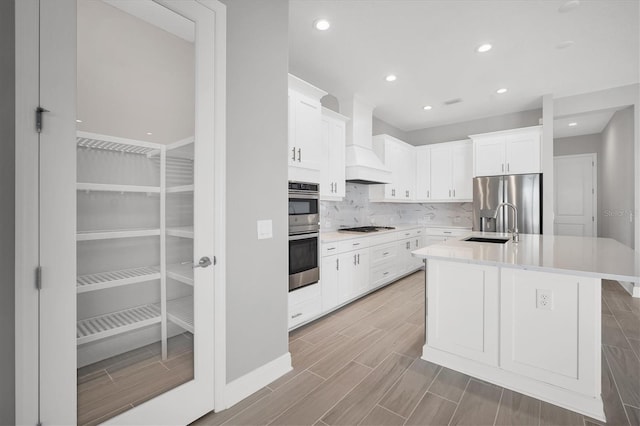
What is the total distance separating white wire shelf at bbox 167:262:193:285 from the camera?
1.57m

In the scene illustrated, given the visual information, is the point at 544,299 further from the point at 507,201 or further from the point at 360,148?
the point at 507,201

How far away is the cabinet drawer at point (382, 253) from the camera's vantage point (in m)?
4.03

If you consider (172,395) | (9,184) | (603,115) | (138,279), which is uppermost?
(603,115)

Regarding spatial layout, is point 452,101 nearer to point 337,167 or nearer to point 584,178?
point 337,167

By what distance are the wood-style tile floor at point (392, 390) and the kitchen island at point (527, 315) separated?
0.11 m

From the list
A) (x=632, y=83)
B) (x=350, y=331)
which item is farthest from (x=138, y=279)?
(x=632, y=83)

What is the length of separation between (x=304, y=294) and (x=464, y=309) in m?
1.44

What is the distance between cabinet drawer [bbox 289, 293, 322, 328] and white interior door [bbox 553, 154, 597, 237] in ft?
21.0

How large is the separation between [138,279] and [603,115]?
6706 mm

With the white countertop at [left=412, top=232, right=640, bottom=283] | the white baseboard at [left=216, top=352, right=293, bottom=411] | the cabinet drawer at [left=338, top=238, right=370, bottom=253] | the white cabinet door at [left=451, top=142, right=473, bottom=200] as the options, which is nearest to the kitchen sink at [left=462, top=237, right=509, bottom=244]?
the white countertop at [left=412, top=232, right=640, bottom=283]

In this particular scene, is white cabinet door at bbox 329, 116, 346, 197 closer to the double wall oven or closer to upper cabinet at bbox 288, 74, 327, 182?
upper cabinet at bbox 288, 74, 327, 182

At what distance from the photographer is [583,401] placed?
1.69 metres

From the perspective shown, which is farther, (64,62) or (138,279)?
(138,279)

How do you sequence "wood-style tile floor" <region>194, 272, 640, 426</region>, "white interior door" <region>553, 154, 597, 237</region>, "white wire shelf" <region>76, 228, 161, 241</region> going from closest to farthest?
"white wire shelf" <region>76, 228, 161, 241</region> → "wood-style tile floor" <region>194, 272, 640, 426</region> → "white interior door" <region>553, 154, 597, 237</region>
